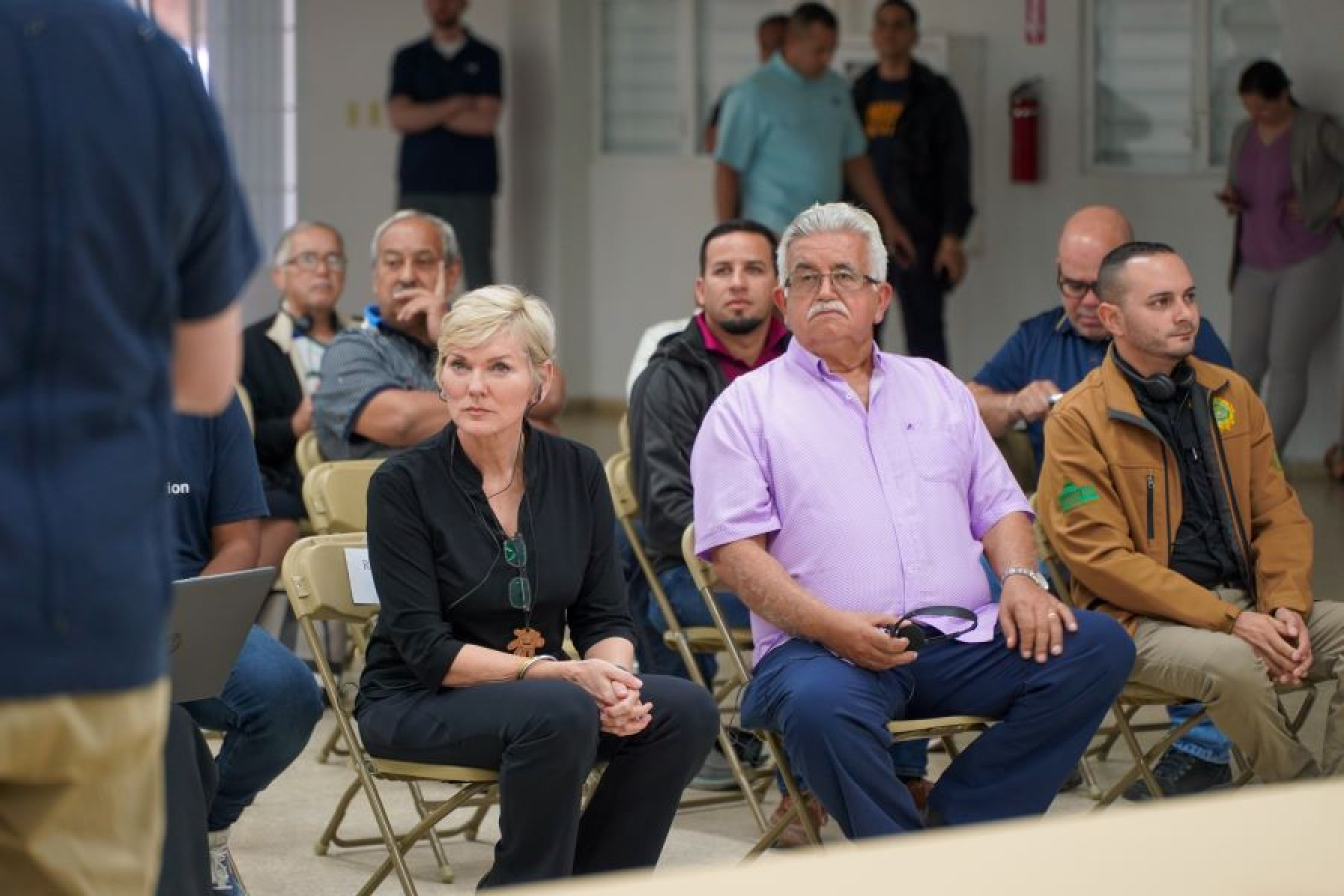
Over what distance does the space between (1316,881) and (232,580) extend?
2289mm

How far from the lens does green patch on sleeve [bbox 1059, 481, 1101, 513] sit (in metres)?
4.64

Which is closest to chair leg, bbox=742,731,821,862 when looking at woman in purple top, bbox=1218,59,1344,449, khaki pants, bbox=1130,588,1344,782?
khaki pants, bbox=1130,588,1344,782

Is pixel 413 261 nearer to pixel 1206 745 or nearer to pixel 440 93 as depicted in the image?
pixel 1206 745

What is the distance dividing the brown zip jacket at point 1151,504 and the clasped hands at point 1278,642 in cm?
4

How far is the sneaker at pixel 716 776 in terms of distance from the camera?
17.4 feet

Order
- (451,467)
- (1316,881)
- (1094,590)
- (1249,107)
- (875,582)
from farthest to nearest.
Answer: (1249,107), (1094,590), (875,582), (451,467), (1316,881)

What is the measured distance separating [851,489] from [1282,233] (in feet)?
19.1

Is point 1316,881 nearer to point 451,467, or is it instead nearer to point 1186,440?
point 451,467

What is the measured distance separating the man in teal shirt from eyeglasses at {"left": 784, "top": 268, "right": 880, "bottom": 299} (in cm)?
416

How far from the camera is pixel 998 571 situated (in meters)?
4.48

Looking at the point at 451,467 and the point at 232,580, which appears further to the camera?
the point at 451,467

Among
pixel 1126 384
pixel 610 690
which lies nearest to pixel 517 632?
pixel 610 690

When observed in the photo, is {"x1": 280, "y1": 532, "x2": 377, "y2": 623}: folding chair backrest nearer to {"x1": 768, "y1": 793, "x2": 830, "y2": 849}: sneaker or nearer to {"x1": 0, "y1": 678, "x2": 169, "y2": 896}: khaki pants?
{"x1": 768, "y1": 793, "x2": 830, "y2": 849}: sneaker

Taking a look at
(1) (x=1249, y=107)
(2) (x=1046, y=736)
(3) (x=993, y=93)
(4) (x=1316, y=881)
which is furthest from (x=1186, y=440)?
(3) (x=993, y=93)
